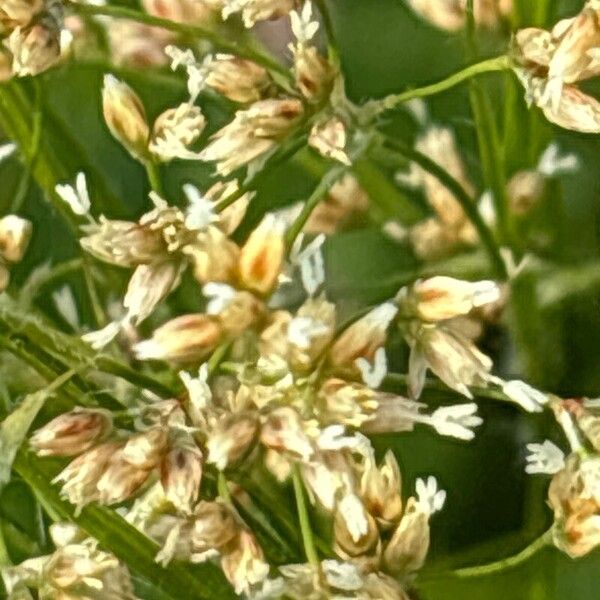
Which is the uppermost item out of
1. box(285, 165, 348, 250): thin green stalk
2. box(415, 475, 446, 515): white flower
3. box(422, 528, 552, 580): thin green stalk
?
box(285, 165, 348, 250): thin green stalk

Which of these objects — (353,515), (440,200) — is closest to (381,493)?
(353,515)

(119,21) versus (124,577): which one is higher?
(119,21)

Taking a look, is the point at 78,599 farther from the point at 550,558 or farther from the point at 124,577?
the point at 550,558

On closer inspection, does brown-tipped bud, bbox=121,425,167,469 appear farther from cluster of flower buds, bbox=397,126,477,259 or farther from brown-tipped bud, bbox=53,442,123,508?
cluster of flower buds, bbox=397,126,477,259

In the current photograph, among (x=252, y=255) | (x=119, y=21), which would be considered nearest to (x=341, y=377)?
(x=252, y=255)

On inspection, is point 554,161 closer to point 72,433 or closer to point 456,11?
point 456,11

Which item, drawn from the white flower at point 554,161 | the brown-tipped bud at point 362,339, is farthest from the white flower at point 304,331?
the white flower at point 554,161

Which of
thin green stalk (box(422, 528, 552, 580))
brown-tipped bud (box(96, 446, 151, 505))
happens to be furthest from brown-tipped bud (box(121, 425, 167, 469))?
thin green stalk (box(422, 528, 552, 580))
